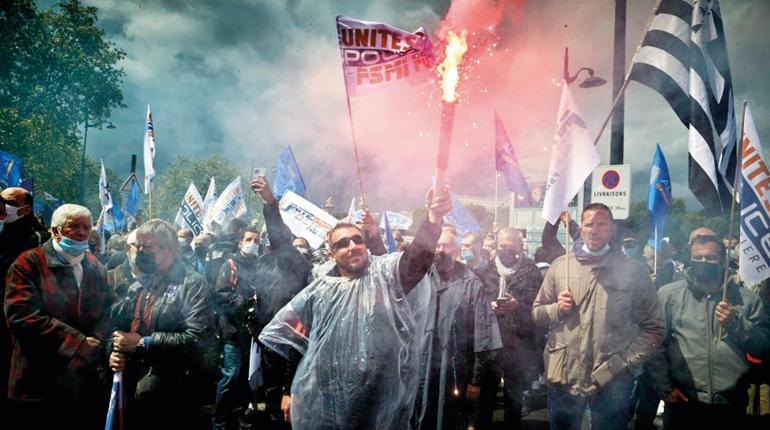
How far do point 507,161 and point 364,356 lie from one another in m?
4.41

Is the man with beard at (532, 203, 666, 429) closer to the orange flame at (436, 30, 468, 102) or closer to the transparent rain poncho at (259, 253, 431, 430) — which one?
the transparent rain poncho at (259, 253, 431, 430)

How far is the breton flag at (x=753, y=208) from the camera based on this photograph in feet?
11.3

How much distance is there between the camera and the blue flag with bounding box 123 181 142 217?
34.6 ft

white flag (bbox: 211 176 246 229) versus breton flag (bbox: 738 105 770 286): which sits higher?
white flag (bbox: 211 176 246 229)

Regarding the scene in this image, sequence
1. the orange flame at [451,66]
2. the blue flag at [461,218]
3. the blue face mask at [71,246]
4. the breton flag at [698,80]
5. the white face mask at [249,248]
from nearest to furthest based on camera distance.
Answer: the orange flame at [451,66] → the blue face mask at [71,246] → the breton flag at [698,80] → the white face mask at [249,248] → the blue flag at [461,218]

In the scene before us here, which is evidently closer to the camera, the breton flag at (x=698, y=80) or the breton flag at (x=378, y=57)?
the breton flag at (x=378, y=57)

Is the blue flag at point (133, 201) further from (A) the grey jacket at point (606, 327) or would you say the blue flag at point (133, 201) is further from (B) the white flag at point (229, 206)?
(A) the grey jacket at point (606, 327)

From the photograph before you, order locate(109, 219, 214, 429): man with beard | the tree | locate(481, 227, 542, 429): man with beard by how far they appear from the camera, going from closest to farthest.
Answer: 1. locate(109, 219, 214, 429): man with beard
2. locate(481, 227, 542, 429): man with beard
3. the tree

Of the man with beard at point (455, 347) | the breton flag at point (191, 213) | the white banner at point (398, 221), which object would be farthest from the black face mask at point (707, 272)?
the white banner at point (398, 221)

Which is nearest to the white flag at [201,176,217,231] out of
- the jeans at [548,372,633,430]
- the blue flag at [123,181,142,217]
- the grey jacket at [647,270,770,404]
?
the blue flag at [123,181,142,217]

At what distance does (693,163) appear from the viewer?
3975 mm

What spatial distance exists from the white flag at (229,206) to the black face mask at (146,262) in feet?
16.9

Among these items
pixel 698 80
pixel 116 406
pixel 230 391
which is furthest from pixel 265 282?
pixel 698 80

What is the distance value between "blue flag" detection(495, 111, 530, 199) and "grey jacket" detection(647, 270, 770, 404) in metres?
2.75
